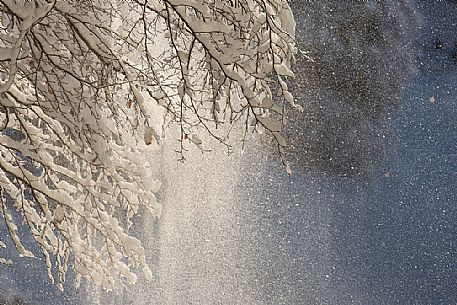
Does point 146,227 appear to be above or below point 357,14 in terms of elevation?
below

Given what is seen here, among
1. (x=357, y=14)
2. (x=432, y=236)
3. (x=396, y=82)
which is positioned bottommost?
(x=432, y=236)

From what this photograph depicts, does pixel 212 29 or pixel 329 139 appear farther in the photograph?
pixel 329 139

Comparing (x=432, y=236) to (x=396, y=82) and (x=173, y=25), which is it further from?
(x=173, y=25)

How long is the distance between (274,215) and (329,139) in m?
0.52

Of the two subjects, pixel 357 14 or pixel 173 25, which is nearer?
pixel 173 25

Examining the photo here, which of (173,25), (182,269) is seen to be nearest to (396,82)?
(182,269)

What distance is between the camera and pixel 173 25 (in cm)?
175

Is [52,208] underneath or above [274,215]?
underneath

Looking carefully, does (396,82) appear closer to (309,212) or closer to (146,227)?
(309,212)

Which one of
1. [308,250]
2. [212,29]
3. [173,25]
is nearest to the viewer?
[212,29]

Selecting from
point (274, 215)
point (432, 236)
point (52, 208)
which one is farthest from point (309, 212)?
point (52, 208)

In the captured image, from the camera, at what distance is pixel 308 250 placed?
3.38 metres

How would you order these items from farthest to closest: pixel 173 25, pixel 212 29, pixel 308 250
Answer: pixel 308 250
pixel 173 25
pixel 212 29

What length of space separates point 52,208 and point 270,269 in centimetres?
126
